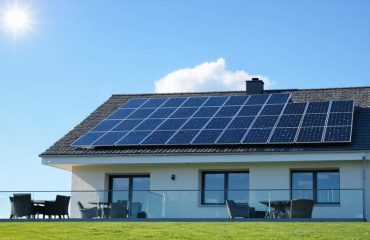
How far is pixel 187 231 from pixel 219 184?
10585 millimetres

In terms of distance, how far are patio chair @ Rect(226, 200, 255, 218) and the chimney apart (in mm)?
10493

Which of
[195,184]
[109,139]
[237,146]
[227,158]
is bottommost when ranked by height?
[195,184]

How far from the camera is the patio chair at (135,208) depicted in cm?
2725

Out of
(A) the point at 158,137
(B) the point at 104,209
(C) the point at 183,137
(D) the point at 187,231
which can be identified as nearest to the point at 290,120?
(C) the point at 183,137

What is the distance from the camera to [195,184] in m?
29.8

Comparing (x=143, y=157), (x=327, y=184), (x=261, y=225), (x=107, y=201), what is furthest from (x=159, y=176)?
(x=261, y=225)

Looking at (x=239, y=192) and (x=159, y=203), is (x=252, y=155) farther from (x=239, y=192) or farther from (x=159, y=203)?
(x=159, y=203)

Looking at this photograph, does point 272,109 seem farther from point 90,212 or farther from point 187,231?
point 187,231

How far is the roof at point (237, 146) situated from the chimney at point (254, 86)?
60 centimetres

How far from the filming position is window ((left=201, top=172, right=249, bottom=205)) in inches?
1105

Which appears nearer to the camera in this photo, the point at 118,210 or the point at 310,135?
the point at 118,210

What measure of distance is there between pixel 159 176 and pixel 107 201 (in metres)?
2.98

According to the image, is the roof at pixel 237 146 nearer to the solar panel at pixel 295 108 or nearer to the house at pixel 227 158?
the house at pixel 227 158

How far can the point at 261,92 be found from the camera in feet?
118
